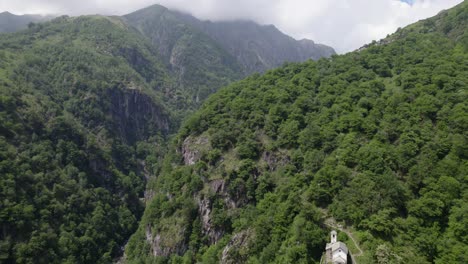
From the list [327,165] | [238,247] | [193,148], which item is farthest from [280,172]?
[193,148]

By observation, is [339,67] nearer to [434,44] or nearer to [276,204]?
[434,44]

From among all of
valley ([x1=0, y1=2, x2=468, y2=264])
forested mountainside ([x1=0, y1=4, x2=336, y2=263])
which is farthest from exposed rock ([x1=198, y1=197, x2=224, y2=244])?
forested mountainside ([x1=0, y1=4, x2=336, y2=263])

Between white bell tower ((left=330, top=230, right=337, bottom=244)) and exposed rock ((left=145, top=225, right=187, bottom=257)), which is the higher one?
white bell tower ((left=330, top=230, right=337, bottom=244))

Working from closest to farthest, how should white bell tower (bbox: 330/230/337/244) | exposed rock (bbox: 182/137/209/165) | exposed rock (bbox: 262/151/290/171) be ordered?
1. white bell tower (bbox: 330/230/337/244)
2. exposed rock (bbox: 262/151/290/171)
3. exposed rock (bbox: 182/137/209/165)

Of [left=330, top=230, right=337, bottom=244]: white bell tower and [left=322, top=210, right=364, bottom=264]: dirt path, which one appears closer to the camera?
[left=322, top=210, right=364, bottom=264]: dirt path

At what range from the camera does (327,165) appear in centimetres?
7394

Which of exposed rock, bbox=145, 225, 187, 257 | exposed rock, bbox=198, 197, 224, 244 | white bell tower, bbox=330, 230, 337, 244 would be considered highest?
white bell tower, bbox=330, 230, 337, 244

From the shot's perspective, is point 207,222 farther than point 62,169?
No

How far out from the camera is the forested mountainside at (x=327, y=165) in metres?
59.0

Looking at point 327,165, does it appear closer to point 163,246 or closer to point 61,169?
point 163,246

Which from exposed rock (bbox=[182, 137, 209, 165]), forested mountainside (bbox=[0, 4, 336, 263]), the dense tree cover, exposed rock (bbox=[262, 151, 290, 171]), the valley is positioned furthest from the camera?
exposed rock (bbox=[182, 137, 209, 165])

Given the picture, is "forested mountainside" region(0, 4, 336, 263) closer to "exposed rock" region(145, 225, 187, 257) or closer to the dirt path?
"exposed rock" region(145, 225, 187, 257)

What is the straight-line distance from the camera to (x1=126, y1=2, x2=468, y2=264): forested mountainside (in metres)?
59.0

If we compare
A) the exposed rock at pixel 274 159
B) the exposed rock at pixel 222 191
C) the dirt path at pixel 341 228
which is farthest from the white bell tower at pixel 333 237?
the exposed rock at pixel 222 191
